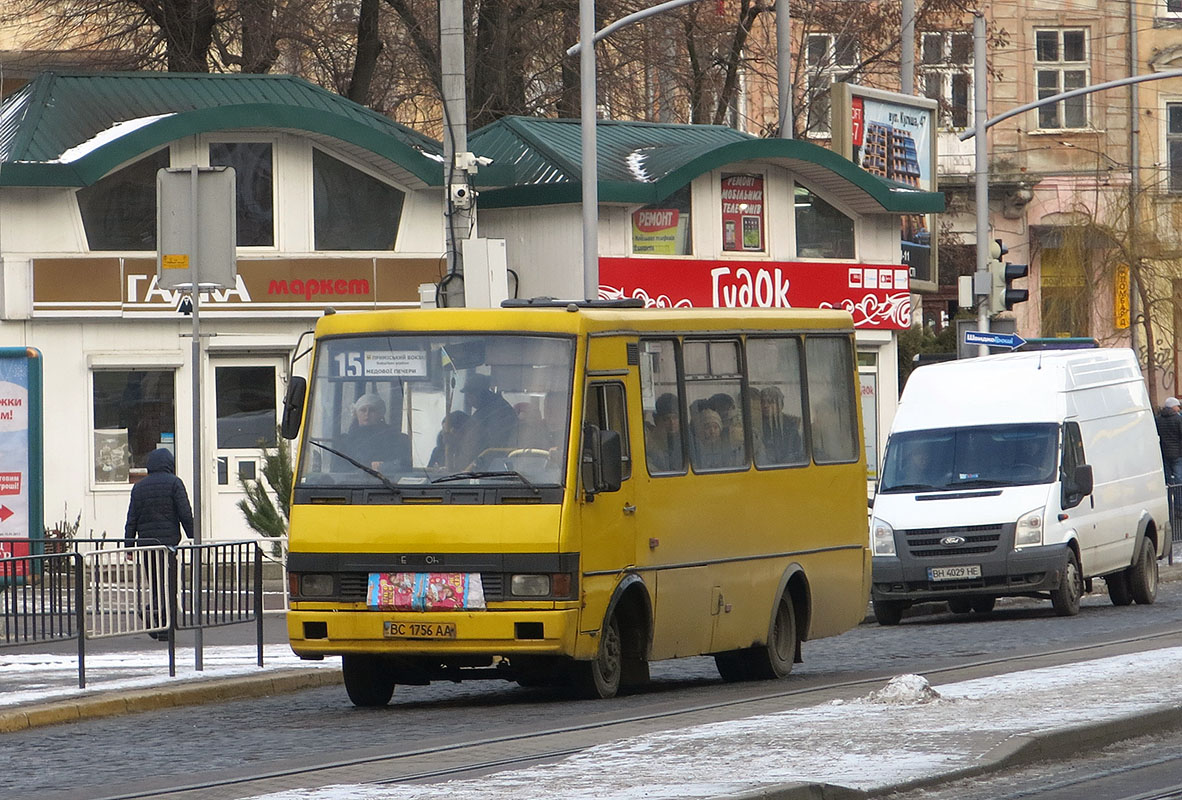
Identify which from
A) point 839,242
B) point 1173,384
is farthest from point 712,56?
point 1173,384

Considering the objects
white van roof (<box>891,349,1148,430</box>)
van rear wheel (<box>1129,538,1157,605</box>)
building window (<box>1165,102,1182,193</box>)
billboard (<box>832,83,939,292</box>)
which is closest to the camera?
white van roof (<box>891,349,1148,430</box>)

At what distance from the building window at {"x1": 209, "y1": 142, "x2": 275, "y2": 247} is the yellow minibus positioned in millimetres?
13311

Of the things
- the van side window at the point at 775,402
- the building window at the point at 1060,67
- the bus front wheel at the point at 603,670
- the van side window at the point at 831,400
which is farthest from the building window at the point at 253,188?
the building window at the point at 1060,67

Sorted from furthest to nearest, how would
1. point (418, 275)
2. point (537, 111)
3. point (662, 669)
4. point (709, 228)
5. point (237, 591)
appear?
point (537, 111) < point (709, 228) < point (418, 275) < point (662, 669) < point (237, 591)

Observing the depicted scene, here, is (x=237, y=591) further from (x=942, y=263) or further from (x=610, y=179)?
(x=942, y=263)

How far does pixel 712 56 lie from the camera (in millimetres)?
38250

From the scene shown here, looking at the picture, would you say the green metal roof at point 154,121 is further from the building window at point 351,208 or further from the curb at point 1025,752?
the curb at point 1025,752

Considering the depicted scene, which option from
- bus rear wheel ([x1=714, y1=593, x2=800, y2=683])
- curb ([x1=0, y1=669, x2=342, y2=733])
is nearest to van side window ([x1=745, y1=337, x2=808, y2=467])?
bus rear wheel ([x1=714, y1=593, x2=800, y2=683])

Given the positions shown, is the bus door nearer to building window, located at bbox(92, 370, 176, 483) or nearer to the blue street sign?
building window, located at bbox(92, 370, 176, 483)

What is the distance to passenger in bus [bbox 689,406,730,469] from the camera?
47.6 feet

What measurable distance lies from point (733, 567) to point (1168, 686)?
3.09 m

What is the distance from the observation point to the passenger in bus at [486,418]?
13266mm

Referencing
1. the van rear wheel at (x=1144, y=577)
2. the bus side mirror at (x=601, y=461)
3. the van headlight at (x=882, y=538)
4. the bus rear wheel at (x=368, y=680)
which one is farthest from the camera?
the van rear wheel at (x=1144, y=577)

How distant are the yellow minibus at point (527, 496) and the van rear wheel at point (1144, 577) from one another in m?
8.77
